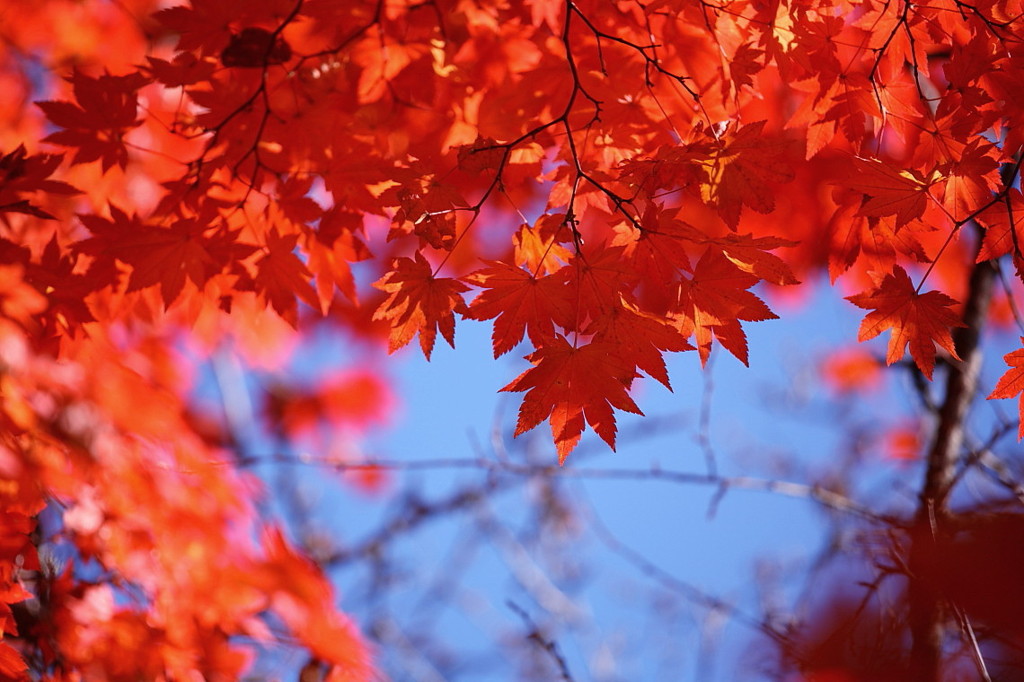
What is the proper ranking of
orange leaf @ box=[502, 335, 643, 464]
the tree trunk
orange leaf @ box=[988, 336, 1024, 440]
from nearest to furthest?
orange leaf @ box=[502, 335, 643, 464] → orange leaf @ box=[988, 336, 1024, 440] → the tree trunk

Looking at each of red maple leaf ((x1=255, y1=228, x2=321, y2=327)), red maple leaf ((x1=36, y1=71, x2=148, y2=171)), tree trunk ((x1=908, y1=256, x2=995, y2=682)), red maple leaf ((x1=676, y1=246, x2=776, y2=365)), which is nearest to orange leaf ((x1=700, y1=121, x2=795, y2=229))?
red maple leaf ((x1=676, y1=246, x2=776, y2=365))

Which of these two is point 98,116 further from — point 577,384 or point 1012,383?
point 1012,383

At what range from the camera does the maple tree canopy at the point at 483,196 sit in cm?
177

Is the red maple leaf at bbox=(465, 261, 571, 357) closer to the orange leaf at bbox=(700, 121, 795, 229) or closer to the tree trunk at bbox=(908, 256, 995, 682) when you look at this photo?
the orange leaf at bbox=(700, 121, 795, 229)

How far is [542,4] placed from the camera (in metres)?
2.21

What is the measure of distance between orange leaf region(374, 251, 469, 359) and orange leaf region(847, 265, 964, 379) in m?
1.03

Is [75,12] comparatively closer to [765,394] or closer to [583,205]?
[583,205]

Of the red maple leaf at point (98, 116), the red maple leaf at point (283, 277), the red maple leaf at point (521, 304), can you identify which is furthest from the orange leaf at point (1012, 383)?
the red maple leaf at point (98, 116)

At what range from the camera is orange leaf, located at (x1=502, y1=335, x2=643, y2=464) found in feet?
5.58

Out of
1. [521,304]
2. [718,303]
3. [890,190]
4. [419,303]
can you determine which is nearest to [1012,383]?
[890,190]

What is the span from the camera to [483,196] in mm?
2268

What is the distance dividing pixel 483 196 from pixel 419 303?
57cm

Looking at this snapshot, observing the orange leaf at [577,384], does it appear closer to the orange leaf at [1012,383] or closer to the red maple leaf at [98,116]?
the orange leaf at [1012,383]

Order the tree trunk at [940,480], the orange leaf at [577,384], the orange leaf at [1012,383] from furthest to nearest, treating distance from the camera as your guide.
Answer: the tree trunk at [940,480], the orange leaf at [1012,383], the orange leaf at [577,384]
